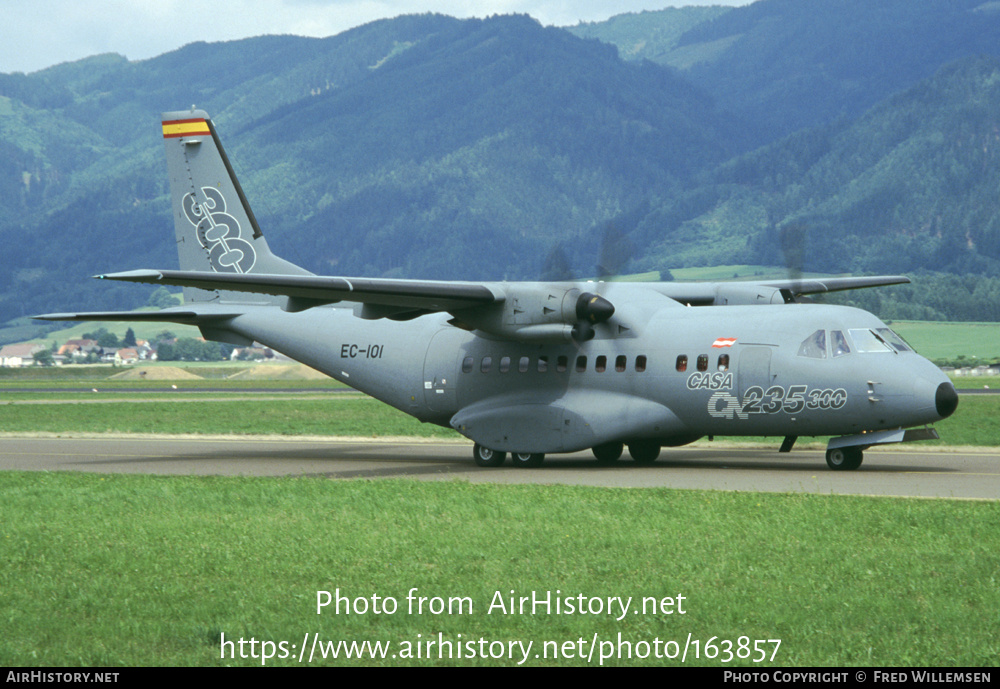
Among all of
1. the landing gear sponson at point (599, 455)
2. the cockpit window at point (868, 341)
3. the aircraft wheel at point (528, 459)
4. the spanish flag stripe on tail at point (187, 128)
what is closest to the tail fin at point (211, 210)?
the spanish flag stripe on tail at point (187, 128)

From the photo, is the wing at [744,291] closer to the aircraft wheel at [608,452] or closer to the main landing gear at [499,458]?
the aircraft wheel at [608,452]

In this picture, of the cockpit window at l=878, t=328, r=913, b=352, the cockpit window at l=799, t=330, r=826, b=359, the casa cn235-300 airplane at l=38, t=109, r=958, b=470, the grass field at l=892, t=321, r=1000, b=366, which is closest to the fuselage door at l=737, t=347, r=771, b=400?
the casa cn235-300 airplane at l=38, t=109, r=958, b=470

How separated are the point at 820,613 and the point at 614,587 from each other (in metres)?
1.88

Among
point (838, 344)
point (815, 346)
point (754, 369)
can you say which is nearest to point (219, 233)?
point (754, 369)

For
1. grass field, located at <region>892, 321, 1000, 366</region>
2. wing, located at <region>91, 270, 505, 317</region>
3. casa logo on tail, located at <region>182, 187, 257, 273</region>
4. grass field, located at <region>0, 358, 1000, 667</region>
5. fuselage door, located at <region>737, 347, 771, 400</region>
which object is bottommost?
grass field, located at <region>892, 321, 1000, 366</region>

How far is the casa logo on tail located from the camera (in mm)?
27078

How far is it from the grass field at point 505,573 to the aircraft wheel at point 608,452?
6.79 metres

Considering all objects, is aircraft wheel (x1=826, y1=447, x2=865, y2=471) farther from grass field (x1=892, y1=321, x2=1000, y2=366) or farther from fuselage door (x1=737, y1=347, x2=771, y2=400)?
grass field (x1=892, y1=321, x2=1000, y2=366)

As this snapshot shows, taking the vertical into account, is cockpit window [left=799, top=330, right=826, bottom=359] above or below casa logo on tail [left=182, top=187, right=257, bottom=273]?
below

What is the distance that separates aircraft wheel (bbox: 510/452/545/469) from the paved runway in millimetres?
231

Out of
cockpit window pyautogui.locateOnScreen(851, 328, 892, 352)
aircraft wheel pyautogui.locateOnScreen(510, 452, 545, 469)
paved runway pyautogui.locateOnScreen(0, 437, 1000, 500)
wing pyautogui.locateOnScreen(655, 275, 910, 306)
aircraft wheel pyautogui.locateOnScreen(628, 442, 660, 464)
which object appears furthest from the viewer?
wing pyautogui.locateOnScreen(655, 275, 910, 306)

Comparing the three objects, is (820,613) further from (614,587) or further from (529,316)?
(529,316)

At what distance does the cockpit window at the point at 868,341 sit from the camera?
20.2 m

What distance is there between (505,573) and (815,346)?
1194 cm
